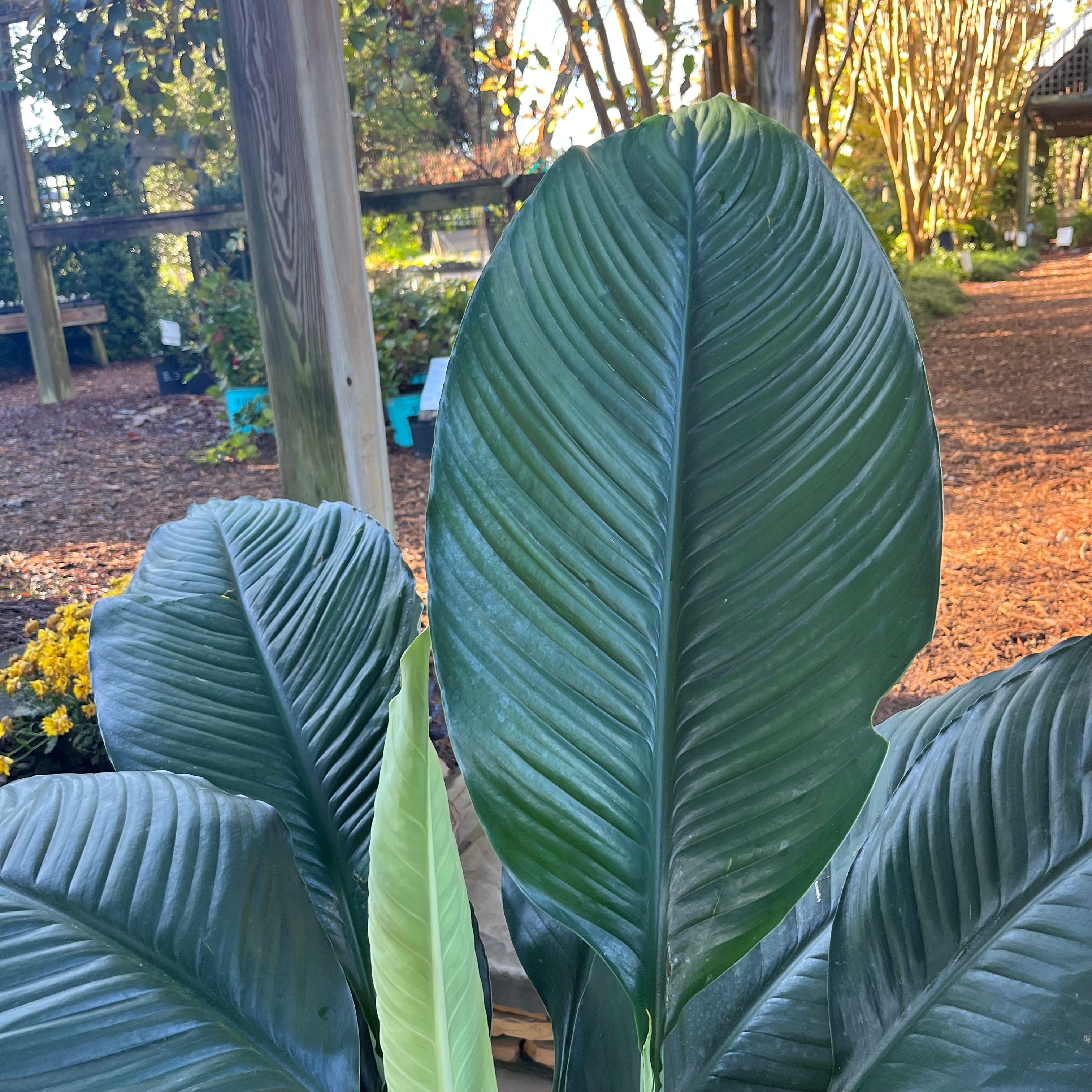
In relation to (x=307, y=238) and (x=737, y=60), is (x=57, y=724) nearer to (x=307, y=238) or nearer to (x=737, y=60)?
(x=307, y=238)

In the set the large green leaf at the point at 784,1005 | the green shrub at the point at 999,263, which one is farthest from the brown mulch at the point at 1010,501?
the green shrub at the point at 999,263

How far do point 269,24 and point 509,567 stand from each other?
3.17 ft

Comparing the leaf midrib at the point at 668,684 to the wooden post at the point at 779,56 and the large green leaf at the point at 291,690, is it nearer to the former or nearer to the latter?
the large green leaf at the point at 291,690

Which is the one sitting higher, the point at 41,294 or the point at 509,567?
the point at 41,294

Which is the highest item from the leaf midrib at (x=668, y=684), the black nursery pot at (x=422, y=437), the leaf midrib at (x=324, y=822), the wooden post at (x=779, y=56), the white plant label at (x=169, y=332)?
the wooden post at (x=779, y=56)

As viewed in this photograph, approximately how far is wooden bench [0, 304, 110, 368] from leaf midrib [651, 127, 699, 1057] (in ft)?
3.62

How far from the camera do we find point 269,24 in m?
1.07

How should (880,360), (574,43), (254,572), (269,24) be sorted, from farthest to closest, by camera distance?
(574,43) → (269,24) → (254,572) → (880,360)

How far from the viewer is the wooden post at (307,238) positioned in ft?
3.56

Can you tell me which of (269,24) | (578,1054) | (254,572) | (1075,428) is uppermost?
(269,24)

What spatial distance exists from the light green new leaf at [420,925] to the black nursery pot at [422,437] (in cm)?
218

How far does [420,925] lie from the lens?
365 millimetres

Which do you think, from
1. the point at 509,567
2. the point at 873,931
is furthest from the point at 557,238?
the point at 873,931

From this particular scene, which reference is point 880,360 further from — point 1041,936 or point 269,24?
point 269,24
